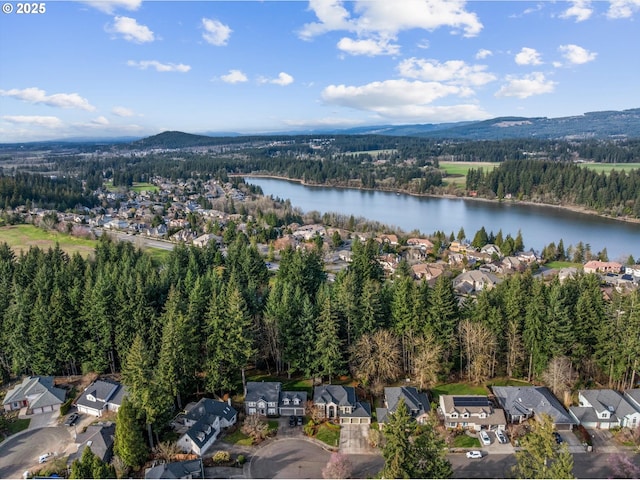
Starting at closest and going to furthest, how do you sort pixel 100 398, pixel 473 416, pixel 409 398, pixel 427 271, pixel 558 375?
pixel 473 416 → pixel 409 398 → pixel 558 375 → pixel 100 398 → pixel 427 271

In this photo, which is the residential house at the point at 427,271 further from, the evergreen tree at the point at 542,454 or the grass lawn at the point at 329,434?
the evergreen tree at the point at 542,454

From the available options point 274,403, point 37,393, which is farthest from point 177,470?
point 37,393

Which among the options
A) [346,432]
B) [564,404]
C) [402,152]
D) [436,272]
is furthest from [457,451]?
[402,152]

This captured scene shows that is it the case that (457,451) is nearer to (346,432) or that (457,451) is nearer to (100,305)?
(346,432)

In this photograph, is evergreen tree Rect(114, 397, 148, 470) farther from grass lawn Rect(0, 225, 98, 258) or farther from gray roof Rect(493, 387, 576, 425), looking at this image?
grass lawn Rect(0, 225, 98, 258)

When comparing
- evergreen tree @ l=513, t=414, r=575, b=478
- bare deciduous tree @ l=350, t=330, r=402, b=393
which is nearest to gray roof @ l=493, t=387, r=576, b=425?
evergreen tree @ l=513, t=414, r=575, b=478

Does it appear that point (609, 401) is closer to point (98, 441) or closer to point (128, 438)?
point (128, 438)
